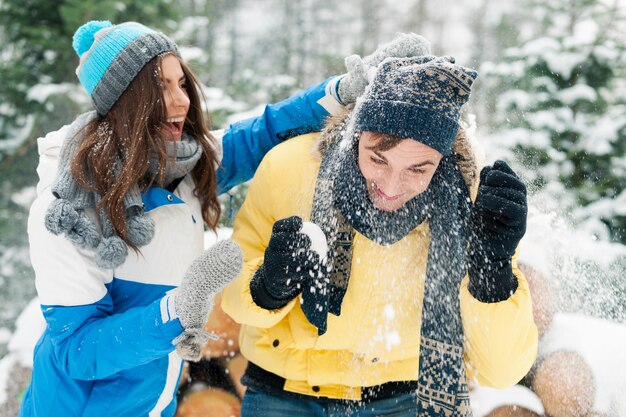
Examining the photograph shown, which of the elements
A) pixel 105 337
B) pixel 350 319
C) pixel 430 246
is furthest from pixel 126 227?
pixel 430 246

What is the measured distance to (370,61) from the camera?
201cm

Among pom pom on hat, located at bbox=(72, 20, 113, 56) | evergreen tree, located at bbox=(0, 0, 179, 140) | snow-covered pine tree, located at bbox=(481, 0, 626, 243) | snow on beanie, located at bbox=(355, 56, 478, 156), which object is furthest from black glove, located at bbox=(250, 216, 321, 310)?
evergreen tree, located at bbox=(0, 0, 179, 140)

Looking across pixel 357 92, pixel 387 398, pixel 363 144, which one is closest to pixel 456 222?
pixel 363 144

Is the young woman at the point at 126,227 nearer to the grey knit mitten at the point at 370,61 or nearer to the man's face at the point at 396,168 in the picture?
the grey knit mitten at the point at 370,61

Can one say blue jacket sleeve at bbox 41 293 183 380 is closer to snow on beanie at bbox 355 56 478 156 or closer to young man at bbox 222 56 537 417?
young man at bbox 222 56 537 417

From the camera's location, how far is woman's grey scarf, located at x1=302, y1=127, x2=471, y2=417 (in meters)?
1.81

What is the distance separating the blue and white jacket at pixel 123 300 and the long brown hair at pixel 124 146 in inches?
5.1

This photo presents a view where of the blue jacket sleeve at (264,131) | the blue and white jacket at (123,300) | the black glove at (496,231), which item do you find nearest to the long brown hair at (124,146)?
the blue and white jacket at (123,300)

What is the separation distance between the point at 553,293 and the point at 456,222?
4.54ft

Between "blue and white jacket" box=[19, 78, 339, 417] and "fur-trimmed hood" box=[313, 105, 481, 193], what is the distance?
0.59 feet

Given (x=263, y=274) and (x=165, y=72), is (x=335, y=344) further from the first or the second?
(x=165, y=72)

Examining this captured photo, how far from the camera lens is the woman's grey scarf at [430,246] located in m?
1.81

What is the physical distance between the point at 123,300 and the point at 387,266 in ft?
3.03

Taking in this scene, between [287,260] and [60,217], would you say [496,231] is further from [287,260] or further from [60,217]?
[60,217]
